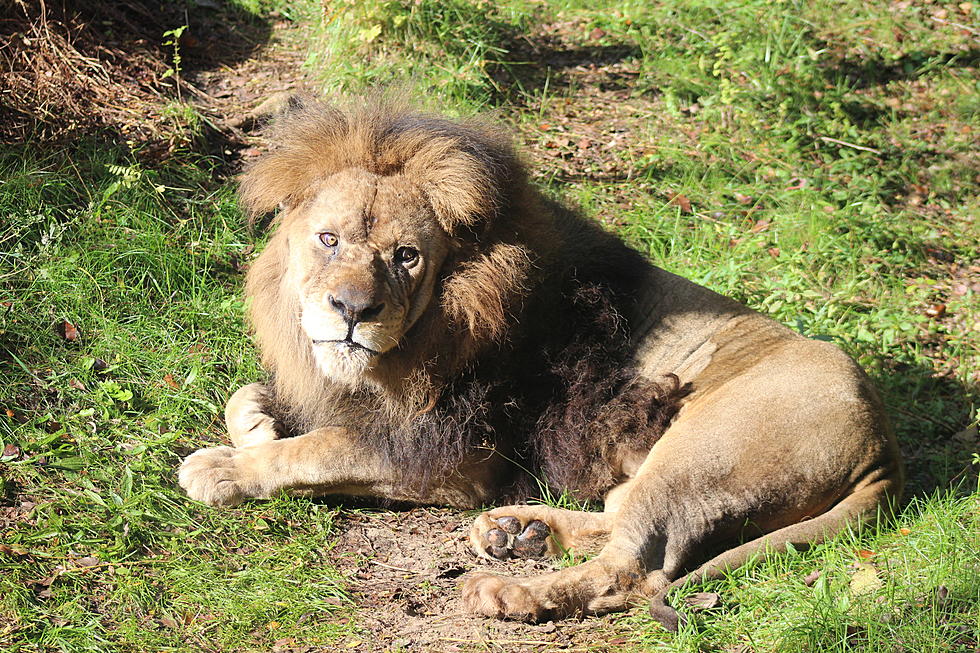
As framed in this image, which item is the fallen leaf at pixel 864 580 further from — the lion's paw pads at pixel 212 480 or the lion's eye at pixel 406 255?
the lion's paw pads at pixel 212 480

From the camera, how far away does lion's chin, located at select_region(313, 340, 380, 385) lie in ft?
11.8

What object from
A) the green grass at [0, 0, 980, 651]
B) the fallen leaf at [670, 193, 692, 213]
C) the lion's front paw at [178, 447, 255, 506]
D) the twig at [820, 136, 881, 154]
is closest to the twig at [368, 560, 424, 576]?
the green grass at [0, 0, 980, 651]

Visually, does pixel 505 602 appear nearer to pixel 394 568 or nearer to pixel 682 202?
pixel 394 568

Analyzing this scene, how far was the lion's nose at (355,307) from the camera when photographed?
3.51 metres

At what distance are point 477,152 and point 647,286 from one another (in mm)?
1033

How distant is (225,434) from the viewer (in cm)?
461

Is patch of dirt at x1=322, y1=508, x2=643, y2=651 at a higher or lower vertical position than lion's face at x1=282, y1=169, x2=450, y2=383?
lower

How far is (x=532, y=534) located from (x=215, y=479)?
1.25m

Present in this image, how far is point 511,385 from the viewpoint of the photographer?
4.07 m

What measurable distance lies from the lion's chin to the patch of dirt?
2.62 feet

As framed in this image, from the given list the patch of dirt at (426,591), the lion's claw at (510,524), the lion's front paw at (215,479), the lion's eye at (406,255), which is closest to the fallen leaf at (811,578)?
the patch of dirt at (426,591)

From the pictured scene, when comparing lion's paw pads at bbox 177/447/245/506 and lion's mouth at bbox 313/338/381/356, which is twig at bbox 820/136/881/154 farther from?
lion's paw pads at bbox 177/447/245/506

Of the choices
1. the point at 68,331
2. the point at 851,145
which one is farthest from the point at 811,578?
the point at 851,145

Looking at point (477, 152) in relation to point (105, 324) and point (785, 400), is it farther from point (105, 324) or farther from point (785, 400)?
point (105, 324)
